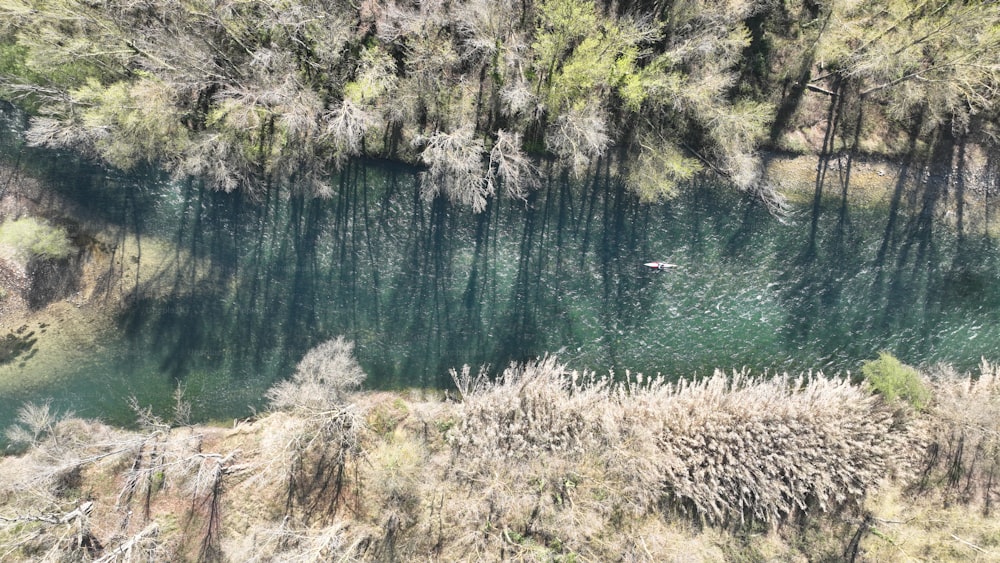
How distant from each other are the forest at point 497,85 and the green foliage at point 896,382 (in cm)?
642

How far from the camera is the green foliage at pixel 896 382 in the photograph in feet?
50.8

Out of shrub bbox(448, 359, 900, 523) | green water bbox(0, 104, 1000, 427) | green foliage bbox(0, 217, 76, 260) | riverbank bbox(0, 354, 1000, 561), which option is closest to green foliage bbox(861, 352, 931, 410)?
riverbank bbox(0, 354, 1000, 561)

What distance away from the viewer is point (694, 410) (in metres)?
15.4

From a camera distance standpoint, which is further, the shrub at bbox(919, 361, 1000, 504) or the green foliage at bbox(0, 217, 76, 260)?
the shrub at bbox(919, 361, 1000, 504)

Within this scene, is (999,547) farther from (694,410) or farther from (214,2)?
(214,2)

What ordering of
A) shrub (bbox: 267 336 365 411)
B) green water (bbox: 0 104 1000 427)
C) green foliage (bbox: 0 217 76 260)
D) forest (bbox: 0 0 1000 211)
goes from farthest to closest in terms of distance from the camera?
green water (bbox: 0 104 1000 427) < green foliage (bbox: 0 217 76 260) < shrub (bbox: 267 336 365 411) < forest (bbox: 0 0 1000 211)

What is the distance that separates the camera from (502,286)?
16.5m

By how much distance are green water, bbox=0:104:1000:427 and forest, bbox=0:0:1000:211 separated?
1107 mm

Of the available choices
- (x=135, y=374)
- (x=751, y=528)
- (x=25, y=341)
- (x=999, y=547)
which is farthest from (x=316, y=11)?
(x=999, y=547)

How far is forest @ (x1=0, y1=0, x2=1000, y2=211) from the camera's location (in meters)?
14.2

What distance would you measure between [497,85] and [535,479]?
41.5 ft

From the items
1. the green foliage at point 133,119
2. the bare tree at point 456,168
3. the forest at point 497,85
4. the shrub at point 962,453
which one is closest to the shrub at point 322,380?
the forest at point 497,85

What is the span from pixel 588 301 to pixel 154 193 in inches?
591

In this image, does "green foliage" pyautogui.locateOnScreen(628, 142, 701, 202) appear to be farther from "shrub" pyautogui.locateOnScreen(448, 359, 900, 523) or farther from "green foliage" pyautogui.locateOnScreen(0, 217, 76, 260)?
"green foliage" pyautogui.locateOnScreen(0, 217, 76, 260)
